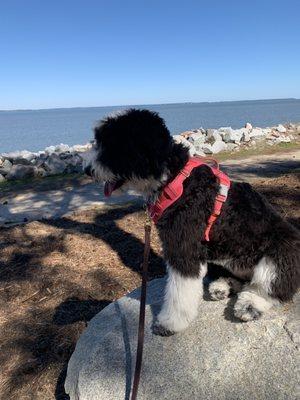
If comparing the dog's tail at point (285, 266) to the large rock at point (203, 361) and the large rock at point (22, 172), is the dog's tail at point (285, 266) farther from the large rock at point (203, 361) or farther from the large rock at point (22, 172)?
the large rock at point (22, 172)

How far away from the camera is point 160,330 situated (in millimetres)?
3598

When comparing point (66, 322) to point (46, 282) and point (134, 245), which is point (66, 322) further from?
point (134, 245)

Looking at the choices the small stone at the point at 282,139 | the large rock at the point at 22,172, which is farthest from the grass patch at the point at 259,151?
the large rock at the point at 22,172

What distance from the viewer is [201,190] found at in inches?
137

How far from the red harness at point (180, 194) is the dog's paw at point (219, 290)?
48 cm

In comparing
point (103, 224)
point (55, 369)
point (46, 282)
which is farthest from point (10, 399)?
point (103, 224)

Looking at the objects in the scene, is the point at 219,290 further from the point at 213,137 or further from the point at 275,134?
the point at 275,134

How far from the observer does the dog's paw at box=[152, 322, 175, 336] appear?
11.7ft

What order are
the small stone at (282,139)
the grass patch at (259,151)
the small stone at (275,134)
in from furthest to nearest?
the small stone at (275,134)
the small stone at (282,139)
the grass patch at (259,151)

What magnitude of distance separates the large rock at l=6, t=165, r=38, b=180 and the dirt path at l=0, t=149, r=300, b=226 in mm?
1134

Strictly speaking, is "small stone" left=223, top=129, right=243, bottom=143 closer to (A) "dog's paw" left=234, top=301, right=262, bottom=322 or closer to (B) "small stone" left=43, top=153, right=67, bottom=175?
(B) "small stone" left=43, top=153, right=67, bottom=175

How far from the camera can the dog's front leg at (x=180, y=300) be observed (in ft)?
11.2

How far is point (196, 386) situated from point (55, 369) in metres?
1.57

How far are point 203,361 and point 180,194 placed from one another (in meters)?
1.23
